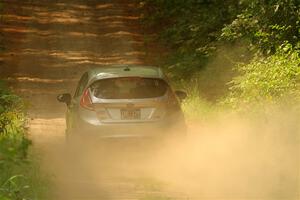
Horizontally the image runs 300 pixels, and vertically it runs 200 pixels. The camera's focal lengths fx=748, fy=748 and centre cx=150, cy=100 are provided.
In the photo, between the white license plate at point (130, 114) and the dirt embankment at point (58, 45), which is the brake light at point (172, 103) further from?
the dirt embankment at point (58, 45)

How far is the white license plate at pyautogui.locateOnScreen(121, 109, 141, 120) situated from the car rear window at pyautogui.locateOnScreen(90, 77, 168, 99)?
247mm

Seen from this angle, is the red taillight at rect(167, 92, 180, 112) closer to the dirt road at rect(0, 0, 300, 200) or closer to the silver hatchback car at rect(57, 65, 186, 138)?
the silver hatchback car at rect(57, 65, 186, 138)

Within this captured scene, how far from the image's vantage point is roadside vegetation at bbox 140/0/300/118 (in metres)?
15.2

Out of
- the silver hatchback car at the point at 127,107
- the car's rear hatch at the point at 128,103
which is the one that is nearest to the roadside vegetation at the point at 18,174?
the silver hatchback car at the point at 127,107

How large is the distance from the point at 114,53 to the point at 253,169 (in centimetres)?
1530

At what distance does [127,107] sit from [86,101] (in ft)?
2.41

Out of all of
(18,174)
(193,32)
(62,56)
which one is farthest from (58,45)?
(18,174)

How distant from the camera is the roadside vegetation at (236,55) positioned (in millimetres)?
15188

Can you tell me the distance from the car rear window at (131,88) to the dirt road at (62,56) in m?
1.22

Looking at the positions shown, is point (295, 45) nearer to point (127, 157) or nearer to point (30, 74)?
point (127, 157)

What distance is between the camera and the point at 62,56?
88.6 feet

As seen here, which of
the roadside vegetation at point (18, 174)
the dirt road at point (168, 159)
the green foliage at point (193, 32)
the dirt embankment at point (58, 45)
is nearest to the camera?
the roadside vegetation at point (18, 174)

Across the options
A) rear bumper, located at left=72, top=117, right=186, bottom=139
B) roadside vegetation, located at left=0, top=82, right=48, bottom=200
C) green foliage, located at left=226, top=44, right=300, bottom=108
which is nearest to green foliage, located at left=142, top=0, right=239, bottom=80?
green foliage, located at left=226, top=44, right=300, bottom=108

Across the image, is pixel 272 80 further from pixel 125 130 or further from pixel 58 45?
pixel 58 45
